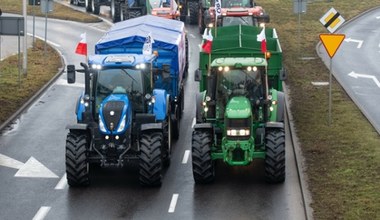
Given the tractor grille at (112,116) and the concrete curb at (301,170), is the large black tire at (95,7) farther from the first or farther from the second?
the tractor grille at (112,116)

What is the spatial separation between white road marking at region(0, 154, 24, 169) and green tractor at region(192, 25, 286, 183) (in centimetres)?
543

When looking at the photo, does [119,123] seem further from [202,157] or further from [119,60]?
[202,157]

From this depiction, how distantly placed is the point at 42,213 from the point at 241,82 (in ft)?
21.5

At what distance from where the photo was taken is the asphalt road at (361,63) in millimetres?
36416

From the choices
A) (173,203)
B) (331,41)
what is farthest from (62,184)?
(331,41)

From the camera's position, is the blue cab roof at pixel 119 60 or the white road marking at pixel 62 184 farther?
the blue cab roof at pixel 119 60

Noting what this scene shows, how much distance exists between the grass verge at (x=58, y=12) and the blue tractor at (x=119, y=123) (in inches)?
1327

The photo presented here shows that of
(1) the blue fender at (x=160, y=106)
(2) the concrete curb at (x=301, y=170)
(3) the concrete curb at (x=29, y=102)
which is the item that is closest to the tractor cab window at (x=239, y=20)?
(3) the concrete curb at (x=29, y=102)

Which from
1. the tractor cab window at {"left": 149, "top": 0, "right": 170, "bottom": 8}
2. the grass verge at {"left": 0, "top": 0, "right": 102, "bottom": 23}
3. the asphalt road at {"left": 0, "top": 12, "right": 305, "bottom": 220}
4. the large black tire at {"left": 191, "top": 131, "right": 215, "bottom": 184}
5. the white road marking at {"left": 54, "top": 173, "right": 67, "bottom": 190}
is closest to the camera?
the asphalt road at {"left": 0, "top": 12, "right": 305, "bottom": 220}

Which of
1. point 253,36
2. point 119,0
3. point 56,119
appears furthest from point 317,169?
point 119,0

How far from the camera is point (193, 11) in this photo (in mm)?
56031

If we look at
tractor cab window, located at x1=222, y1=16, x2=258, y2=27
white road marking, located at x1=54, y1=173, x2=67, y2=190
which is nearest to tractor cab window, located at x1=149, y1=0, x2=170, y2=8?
tractor cab window, located at x1=222, y1=16, x2=258, y2=27

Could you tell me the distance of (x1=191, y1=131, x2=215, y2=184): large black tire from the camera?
23891mm

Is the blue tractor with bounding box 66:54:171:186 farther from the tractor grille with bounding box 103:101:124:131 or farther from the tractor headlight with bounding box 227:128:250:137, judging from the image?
the tractor headlight with bounding box 227:128:250:137
